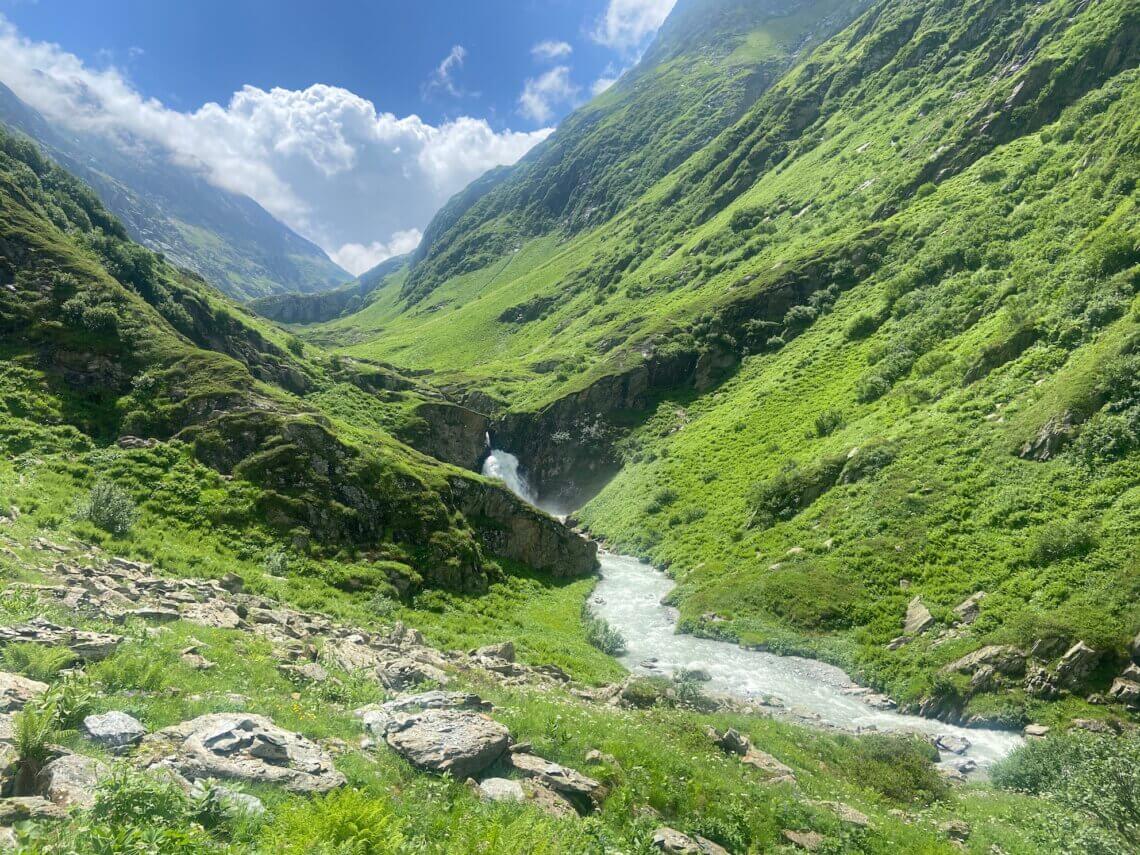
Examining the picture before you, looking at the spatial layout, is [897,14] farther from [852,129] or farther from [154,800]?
[154,800]

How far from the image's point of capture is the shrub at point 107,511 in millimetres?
21719

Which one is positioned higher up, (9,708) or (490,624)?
(9,708)

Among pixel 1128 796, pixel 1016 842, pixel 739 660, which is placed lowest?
pixel 739 660

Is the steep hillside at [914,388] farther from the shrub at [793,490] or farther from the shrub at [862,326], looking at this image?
the shrub at [862,326]

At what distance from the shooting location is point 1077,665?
19828 mm

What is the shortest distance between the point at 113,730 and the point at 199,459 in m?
24.9

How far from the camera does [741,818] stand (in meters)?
11.3

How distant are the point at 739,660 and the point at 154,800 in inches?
1058

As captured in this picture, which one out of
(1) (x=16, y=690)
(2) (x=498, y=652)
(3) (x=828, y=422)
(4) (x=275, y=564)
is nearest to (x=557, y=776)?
(1) (x=16, y=690)

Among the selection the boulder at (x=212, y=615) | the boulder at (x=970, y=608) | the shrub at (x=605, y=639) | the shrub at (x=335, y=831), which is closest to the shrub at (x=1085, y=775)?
the boulder at (x=970, y=608)

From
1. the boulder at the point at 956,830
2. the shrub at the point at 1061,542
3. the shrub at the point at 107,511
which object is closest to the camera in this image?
the boulder at the point at 956,830

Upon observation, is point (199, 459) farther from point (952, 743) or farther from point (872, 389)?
point (872, 389)

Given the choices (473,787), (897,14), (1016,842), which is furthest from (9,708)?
(897,14)

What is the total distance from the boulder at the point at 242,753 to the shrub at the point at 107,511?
1725 cm
